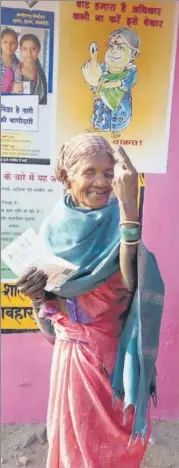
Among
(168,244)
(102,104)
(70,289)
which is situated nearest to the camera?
(70,289)

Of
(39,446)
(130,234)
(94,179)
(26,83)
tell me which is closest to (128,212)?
(130,234)

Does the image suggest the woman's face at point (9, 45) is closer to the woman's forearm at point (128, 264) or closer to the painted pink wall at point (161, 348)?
the painted pink wall at point (161, 348)

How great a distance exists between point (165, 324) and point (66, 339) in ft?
2.69

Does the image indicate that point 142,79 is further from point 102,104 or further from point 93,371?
point 93,371

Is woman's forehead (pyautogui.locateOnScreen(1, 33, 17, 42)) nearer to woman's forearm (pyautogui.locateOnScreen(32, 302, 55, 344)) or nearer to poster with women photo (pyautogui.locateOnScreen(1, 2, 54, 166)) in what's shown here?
poster with women photo (pyautogui.locateOnScreen(1, 2, 54, 166))

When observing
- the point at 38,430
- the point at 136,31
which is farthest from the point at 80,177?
the point at 38,430

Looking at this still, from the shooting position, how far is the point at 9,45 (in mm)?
2041

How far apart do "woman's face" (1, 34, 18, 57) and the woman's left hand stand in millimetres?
671

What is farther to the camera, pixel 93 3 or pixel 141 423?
pixel 93 3

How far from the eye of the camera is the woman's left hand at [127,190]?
1601 mm

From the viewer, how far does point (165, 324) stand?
2.51 m

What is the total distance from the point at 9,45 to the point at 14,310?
3.22 feet

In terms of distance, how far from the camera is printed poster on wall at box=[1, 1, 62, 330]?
80.2 inches

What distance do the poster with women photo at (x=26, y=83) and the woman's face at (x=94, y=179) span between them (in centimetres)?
46
